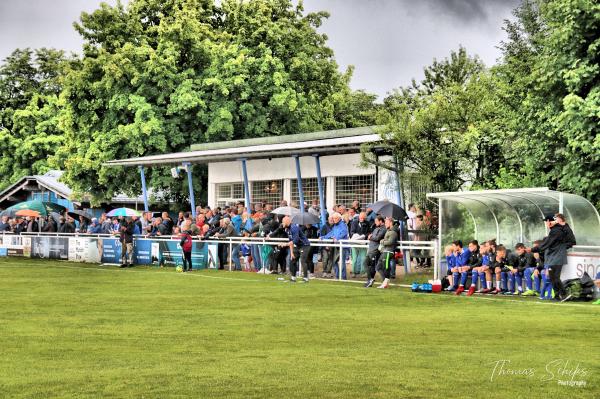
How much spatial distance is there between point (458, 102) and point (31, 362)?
845 inches

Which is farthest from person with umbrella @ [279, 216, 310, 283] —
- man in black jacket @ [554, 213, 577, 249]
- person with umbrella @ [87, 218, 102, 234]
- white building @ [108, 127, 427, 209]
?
person with umbrella @ [87, 218, 102, 234]

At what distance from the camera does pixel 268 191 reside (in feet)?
135

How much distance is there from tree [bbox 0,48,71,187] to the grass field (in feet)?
174

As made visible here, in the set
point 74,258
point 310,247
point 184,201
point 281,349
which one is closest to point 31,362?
point 281,349

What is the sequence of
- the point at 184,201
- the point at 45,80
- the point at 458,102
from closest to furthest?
the point at 458,102 → the point at 184,201 → the point at 45,80

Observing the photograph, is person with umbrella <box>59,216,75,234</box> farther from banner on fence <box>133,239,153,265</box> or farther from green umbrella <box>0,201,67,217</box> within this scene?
banner on fence <box>133,239,153,265</box>

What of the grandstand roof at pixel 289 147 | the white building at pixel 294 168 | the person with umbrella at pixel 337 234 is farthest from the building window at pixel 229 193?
the person with umbrella at pixel 337 234

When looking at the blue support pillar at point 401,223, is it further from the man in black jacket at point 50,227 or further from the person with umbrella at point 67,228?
the man in black jacket at point 50,227

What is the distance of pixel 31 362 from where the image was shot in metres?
11.8

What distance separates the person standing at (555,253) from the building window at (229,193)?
74.5 ft

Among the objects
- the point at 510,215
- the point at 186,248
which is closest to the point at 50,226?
the point at 186,248

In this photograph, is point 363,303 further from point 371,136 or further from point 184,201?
point 184,201

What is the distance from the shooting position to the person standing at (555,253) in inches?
838

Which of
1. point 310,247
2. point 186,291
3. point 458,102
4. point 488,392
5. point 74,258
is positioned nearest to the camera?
point 488,392
